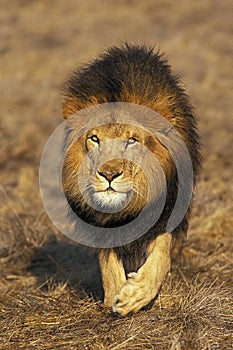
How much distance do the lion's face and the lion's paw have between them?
0.41 m

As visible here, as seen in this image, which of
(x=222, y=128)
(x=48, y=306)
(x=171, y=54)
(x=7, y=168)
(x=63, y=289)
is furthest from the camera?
(x=171, y=54)

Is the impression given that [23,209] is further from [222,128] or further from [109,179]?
[222,128]

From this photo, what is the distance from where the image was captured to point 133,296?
369cm

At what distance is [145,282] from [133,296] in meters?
0.13

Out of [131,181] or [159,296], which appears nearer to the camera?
[131,181]

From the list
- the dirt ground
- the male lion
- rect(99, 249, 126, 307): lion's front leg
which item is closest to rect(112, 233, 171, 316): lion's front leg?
the male lion

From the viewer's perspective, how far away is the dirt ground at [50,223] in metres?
3.81

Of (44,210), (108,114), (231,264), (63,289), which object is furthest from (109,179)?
(44,210)

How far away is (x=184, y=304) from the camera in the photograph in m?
3.95

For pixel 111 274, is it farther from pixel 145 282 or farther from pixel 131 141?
pixel 131 141

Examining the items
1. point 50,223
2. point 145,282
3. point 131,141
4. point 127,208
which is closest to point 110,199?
point 127,208

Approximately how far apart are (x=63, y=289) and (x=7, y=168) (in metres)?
3.82

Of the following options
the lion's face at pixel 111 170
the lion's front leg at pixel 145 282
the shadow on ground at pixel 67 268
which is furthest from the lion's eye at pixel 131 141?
the shadow on ground at pixel 67 268

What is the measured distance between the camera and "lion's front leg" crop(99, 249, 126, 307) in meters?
4.24
